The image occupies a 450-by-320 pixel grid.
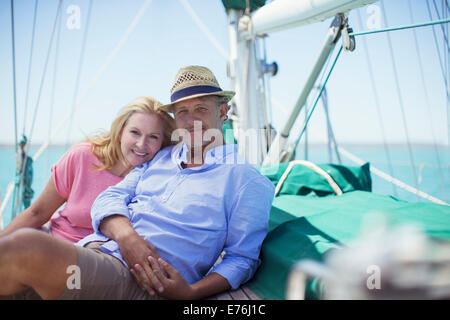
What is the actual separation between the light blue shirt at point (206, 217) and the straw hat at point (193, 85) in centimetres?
27

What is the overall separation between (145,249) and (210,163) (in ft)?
1.36

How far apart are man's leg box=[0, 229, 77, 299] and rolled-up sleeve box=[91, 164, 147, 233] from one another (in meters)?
0.30

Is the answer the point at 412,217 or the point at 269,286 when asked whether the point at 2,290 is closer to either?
the point at 269,286

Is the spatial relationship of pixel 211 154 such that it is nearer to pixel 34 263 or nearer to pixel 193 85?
pixel 193 85

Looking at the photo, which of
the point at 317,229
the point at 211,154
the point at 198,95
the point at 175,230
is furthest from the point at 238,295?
the point at 198,95

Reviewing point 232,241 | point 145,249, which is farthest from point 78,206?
point 232,241

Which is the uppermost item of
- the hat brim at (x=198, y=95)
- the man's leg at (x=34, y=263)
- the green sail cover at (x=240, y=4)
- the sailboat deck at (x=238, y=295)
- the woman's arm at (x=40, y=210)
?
the green sail cover at (x=240, y=4)

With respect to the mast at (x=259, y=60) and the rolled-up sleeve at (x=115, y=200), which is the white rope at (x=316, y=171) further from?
the rolled-up sleeve at (x=115, y=200)

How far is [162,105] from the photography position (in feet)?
4.67

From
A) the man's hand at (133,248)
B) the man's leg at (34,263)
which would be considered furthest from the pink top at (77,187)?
the man's leg at (34,263)

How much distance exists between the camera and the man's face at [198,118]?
132 cm

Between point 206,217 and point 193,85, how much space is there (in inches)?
21.6

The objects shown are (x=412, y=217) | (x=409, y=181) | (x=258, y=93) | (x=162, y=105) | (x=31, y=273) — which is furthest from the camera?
(x=409, y=181)

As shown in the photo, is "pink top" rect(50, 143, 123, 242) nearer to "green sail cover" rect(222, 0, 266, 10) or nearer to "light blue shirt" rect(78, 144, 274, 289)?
"light blue shirt" rect(78, 144, 274, 289)
